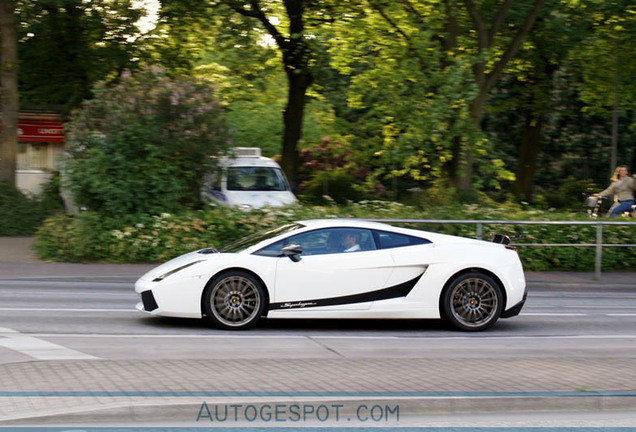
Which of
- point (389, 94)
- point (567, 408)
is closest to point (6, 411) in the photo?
point (567, 408)

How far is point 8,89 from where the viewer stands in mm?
21641

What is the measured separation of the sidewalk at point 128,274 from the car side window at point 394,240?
611cm

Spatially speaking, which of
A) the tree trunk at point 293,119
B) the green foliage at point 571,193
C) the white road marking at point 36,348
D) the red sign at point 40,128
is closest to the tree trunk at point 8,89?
the red sign at point 40,128

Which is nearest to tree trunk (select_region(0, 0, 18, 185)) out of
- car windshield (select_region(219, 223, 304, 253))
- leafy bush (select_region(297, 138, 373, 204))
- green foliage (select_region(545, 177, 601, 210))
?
leafy bush (select_region(297, 138, 373, 204))

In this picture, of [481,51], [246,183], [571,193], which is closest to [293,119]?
[246,183]

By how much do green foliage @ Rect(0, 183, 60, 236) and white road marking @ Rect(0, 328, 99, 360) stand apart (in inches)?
494

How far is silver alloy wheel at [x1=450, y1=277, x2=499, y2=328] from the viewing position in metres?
9.91

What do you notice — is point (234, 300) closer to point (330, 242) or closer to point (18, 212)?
point (330, 242)

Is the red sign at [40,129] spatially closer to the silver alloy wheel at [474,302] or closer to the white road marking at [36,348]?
the white road marking at [36,348]

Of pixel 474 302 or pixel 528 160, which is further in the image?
pixel 528 160

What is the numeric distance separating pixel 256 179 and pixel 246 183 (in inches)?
12.8

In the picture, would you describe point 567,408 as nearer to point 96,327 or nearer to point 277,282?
point 277,282

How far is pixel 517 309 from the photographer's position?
396 inches

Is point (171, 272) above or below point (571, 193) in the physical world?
below
